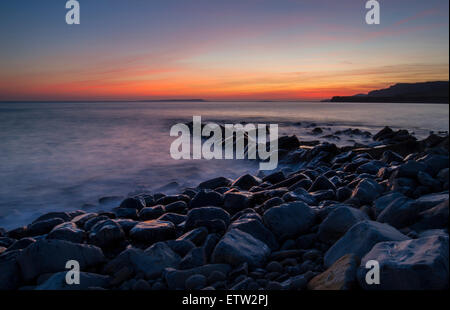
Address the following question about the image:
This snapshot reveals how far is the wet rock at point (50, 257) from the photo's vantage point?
2.75 m

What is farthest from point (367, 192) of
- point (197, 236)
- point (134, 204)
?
point (134, 204)

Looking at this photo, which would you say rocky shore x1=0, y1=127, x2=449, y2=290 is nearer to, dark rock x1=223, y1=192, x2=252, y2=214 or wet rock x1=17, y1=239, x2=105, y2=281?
wet rock x1=17, y1=239, x2=105, y2=281

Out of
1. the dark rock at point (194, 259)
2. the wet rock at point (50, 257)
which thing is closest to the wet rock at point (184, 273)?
the dark rock at point (194, 259)

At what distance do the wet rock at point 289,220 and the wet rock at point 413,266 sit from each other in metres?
1.12

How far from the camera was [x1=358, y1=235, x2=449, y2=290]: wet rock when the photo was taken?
1.71m

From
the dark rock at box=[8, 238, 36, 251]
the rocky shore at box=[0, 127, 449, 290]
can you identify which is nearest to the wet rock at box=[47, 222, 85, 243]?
the rocky shore at box=[0, 127, 449, 290]

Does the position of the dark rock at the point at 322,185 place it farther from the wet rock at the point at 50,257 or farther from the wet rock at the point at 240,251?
the wet rock at the point at 50,257

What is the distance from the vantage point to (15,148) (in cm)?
1327

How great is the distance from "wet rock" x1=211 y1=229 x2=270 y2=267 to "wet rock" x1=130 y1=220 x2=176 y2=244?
37.3 inches

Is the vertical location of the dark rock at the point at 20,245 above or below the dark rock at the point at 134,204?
below

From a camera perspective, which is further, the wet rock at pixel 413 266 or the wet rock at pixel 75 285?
the wet rock at pixel 75 285

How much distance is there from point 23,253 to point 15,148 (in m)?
12.6

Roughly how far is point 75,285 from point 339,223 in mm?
2238

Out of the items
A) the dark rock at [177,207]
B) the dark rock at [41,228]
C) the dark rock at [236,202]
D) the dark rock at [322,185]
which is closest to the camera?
the dark rock at [41,228]
